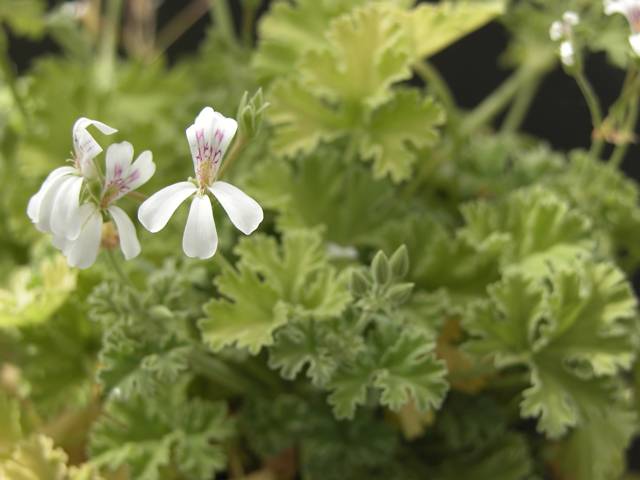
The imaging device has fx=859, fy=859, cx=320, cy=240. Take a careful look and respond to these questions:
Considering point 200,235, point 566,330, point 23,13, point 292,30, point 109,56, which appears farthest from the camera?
point 109,56

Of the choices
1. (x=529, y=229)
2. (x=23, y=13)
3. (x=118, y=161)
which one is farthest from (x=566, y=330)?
(x=23, y=13)

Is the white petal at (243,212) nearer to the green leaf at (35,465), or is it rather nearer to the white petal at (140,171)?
the white petal at (140,171)

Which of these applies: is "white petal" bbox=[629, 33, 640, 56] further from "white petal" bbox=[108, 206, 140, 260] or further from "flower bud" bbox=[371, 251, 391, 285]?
"white petal" bbox=[108, 206, 140, 260]

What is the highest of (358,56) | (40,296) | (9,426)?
(358,56)

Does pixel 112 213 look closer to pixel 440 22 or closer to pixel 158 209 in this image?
pixel 158 209

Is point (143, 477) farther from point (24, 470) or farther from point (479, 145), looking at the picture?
point (479, 145)

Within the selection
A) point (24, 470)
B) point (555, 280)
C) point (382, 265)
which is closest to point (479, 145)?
point (555, 280)
